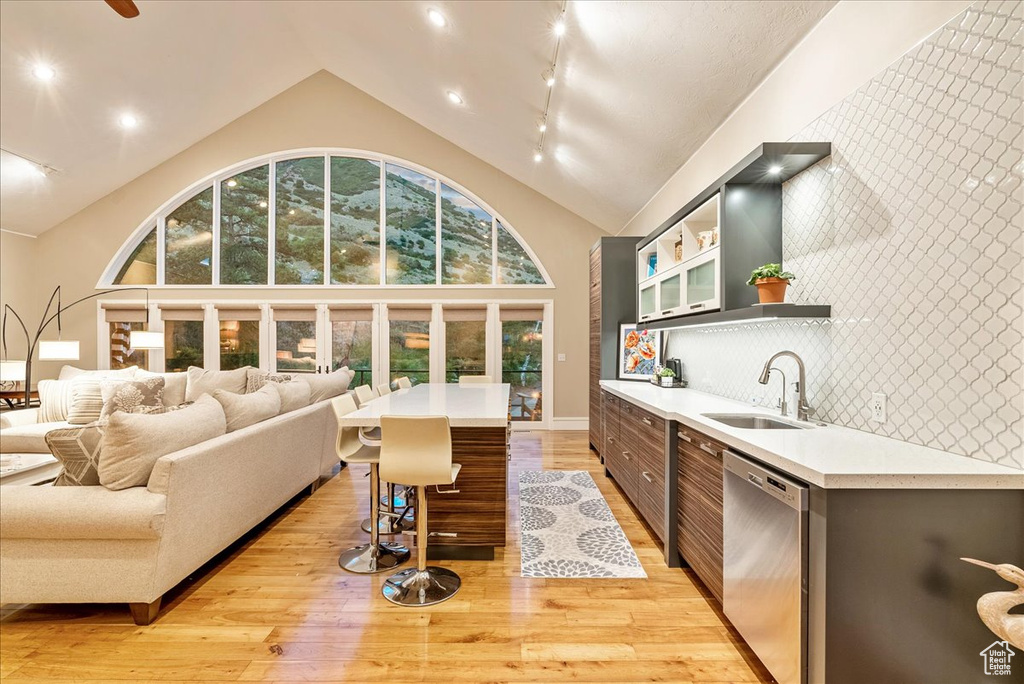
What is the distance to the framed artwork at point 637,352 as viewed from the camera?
4.48m


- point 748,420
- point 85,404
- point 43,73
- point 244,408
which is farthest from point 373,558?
point 43,73

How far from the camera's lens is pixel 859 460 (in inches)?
55.4

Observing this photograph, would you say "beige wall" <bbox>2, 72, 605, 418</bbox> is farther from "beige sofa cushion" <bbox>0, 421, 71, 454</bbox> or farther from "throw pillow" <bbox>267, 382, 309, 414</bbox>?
"beige sofa cushion" <bbox>0, 421, 71, 454</bbox>

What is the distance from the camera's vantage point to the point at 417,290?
6.61 meters

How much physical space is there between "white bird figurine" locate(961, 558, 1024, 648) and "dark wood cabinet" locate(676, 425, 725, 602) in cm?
92

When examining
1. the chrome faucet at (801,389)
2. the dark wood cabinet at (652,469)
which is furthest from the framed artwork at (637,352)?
the chrome faucet at (801,389)

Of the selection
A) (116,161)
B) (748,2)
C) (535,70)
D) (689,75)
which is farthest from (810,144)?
(116,161)

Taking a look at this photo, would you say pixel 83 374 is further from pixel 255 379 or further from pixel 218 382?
pixel 255 379

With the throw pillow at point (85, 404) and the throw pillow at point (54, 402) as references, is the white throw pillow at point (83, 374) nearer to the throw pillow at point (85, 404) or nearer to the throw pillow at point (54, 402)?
the throw pillow at point (54, 402)

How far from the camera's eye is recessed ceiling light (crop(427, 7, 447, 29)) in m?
3.80

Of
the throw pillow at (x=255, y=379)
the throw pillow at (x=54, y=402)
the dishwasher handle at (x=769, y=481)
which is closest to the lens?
the dishwasher handle at (x=769, y=481)

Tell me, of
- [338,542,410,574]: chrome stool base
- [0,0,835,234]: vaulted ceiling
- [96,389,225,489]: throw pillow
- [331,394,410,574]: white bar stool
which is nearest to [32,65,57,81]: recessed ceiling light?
[0,0,835,234]: vaulted ceiling

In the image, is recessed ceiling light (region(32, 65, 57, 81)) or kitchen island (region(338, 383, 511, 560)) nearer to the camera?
kitchen island (region(338, 383, 511, 560))

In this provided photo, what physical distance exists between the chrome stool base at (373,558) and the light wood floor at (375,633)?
0.07m
